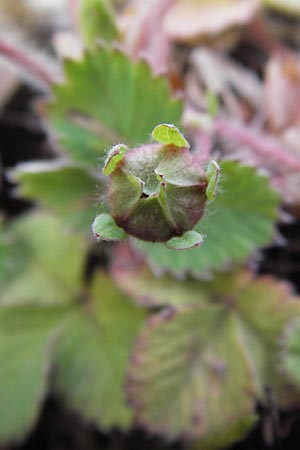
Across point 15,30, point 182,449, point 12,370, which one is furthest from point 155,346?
point 15,30

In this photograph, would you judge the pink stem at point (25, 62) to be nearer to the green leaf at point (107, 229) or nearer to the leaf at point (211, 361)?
the leaf at point (211, 361)

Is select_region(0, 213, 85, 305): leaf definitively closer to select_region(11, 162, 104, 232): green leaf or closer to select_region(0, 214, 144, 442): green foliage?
select_region(0, 214, 144, 442): green foliage

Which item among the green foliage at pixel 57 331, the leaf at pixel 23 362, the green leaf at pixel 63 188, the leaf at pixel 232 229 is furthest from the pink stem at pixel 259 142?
the leaf at pixel 23 362

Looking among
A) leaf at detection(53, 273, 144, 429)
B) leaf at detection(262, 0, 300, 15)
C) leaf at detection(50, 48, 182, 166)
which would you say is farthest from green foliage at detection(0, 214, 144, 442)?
leaf at detection(262, 0, 300, 15)

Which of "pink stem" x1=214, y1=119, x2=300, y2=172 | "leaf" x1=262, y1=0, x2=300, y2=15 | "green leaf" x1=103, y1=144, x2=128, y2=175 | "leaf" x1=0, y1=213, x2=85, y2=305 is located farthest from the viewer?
"leaf" x1=262, y1=0, x2=300, y2=15

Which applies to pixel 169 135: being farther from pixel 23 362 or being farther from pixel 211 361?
pixel 23 362

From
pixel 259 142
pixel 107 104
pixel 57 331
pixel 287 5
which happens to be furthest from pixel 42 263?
pixel 287 5
